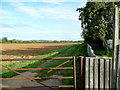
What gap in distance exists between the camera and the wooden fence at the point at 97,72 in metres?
4.61

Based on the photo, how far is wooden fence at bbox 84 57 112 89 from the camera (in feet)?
15.1

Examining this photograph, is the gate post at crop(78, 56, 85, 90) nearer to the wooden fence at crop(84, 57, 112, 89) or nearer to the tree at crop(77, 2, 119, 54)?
the wooden fence at crop(84, 57, 112, 89)

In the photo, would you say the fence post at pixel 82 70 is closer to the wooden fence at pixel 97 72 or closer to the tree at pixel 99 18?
the wooden fence at pixel 97 72

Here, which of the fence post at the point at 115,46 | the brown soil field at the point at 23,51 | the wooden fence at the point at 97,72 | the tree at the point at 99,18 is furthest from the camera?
the brown soil field at the point at 23,51

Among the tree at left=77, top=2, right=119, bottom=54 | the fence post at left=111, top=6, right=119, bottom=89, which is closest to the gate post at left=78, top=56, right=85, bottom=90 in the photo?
the fence post at left=111, top=6, right=119, bottom=89

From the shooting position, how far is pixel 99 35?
17609 millimetres

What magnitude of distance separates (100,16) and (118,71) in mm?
15090

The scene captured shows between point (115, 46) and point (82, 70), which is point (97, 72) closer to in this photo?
point (82, 70)

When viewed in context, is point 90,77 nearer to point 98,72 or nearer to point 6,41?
point 98,72

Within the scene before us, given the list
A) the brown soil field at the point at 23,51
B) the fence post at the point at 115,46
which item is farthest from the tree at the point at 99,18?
the fence post at the point at 115,46

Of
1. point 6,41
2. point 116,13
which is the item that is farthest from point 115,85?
point 6,41

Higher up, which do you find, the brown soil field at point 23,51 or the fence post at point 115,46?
the fence post at point 115,46

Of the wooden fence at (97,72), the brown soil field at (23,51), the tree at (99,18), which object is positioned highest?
the tree at (99,18)

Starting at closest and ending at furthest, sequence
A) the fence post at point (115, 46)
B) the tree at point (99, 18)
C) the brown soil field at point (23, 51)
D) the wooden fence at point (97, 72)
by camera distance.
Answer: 1. the fence post at point (115, 46)
2. the wooden fence at point (97, 72)
3. the tree at point (99, 18)
4. the brown soil field at point (23, 51)
